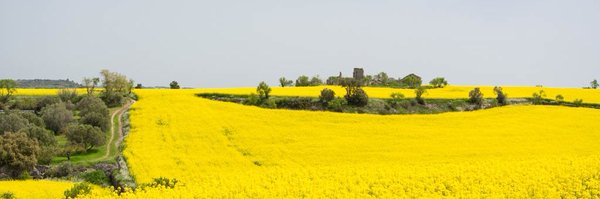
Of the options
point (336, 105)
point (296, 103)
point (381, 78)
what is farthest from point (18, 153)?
point (381, 78)

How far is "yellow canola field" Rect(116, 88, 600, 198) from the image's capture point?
23.8m

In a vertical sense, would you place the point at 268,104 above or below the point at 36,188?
above

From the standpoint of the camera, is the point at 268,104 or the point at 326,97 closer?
the point at 326,97

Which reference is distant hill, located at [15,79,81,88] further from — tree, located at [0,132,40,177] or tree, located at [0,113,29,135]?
tree, located at [0,132,40,177]

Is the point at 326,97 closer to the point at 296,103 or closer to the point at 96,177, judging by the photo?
the point at 296,103

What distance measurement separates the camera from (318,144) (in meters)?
47.1

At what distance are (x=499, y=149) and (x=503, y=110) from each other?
20542 mm

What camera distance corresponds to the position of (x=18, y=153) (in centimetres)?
4203

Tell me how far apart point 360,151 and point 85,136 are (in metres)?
21.1

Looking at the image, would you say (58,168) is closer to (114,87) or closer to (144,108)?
(144,108)

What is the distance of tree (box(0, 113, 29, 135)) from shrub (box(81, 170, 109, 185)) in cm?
1289

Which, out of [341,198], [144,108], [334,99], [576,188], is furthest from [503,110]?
[341,198]

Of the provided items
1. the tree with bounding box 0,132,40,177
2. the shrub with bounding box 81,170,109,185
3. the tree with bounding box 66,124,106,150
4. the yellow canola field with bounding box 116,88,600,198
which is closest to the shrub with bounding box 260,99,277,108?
the yellow canola field with bounding box 116,88,600,198

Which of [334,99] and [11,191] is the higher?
[334,99]
